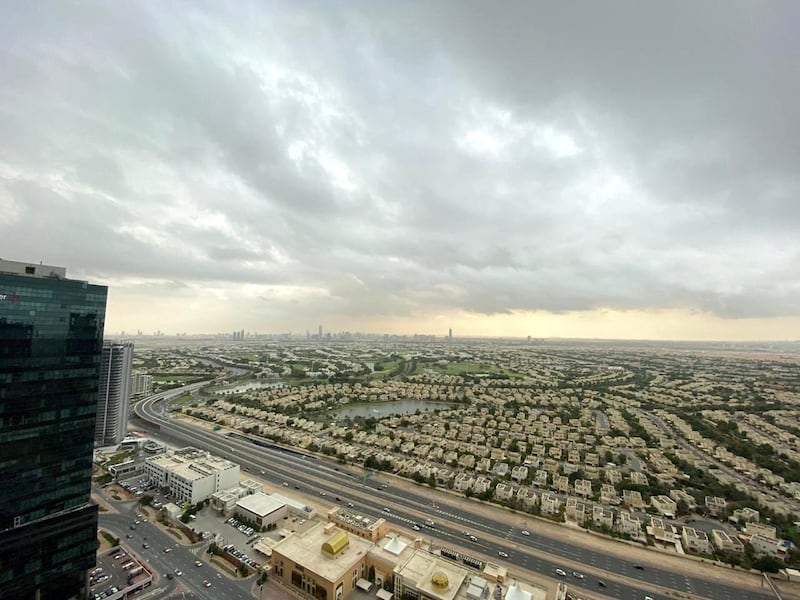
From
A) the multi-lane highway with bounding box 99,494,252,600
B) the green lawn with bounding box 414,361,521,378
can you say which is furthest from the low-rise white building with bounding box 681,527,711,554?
the green lawn with bounding box 414,361,521,378

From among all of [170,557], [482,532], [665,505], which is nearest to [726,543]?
[665,505]

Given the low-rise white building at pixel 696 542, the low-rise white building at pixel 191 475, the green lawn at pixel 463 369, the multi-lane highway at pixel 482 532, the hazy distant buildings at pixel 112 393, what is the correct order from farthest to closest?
the green lawn at pixel 463 369 < the hazy distant buildings at pixel 112 393 < the low-rise white building at pixel 191 475 < the low-rise white building at pixel 696 542 < the multi-lane highway at pixel 482 532

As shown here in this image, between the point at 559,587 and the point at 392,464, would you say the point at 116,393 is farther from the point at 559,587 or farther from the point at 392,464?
the point at 559,587

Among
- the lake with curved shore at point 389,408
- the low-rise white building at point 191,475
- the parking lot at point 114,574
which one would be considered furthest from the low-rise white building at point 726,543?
the lake with curved shore at point 389,408

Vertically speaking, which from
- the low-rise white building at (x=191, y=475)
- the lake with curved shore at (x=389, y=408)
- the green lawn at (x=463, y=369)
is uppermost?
the green lawn at (x=463, y=369)

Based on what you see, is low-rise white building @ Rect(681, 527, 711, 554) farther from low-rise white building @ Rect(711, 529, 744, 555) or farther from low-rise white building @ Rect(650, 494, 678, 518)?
low-rise white building @ Rect(650, 494, 678, 518)

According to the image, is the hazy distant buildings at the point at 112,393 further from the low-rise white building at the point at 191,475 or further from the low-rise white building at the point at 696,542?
the low-rise white building at the point at 696,542
